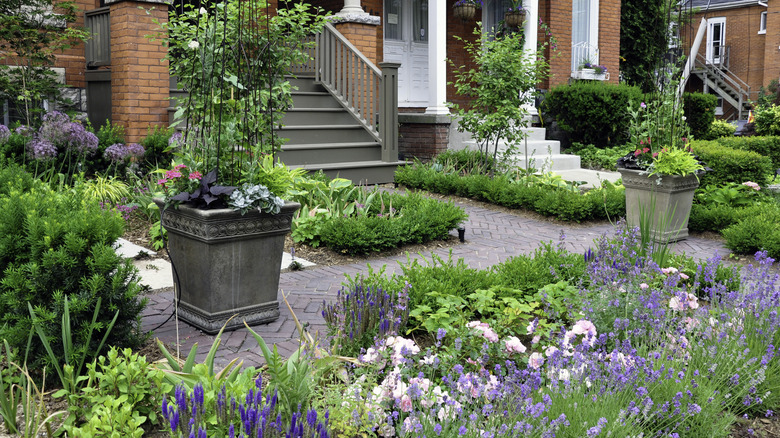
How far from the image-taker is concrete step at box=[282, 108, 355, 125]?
966 cm

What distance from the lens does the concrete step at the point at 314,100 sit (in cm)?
1001

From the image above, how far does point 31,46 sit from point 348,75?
13.7 feet

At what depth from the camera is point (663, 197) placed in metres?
6.62

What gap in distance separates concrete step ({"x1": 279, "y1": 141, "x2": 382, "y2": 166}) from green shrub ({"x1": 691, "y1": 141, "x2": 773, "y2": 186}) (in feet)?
13.9

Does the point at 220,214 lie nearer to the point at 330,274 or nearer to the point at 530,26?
the point at 330,274

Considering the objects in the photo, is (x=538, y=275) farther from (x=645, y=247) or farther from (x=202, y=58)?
(x=202, y=58)

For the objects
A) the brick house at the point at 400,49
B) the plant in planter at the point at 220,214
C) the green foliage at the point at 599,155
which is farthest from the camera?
the green foliage at the point at 599,155

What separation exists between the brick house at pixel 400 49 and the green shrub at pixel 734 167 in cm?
422

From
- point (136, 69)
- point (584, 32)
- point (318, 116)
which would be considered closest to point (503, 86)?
point (318, 116)

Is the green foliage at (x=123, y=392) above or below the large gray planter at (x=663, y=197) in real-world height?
below

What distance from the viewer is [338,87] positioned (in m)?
10.2

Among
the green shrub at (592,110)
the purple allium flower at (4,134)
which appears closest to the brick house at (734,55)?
the green shrub at (592,110)

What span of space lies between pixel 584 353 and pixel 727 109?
32732 millimetres

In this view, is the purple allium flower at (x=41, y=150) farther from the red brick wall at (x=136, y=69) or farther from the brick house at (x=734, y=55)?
the brick house at (x=734, y=55)
